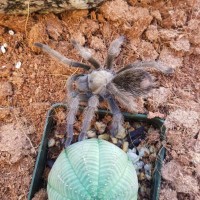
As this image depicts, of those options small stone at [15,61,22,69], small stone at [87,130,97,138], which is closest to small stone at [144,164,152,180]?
small stone at [87,130,97,138]

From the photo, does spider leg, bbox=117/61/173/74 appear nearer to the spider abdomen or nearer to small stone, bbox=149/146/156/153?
the spider abdomen

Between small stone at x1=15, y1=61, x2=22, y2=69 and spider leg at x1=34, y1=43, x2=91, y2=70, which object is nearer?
spider leg at x1=34, y1=43, x2=91, y2=70

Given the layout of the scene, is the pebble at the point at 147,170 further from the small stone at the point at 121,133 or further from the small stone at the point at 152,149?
the small stone at the point at 121,133

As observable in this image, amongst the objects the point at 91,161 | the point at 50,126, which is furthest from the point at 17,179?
the point at 91,161

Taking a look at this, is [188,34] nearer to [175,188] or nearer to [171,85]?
[171,85]

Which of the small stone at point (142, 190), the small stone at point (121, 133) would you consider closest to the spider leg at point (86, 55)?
the small stone at point (121, 133)

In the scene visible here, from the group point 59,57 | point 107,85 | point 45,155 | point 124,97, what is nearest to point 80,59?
point 59,57
